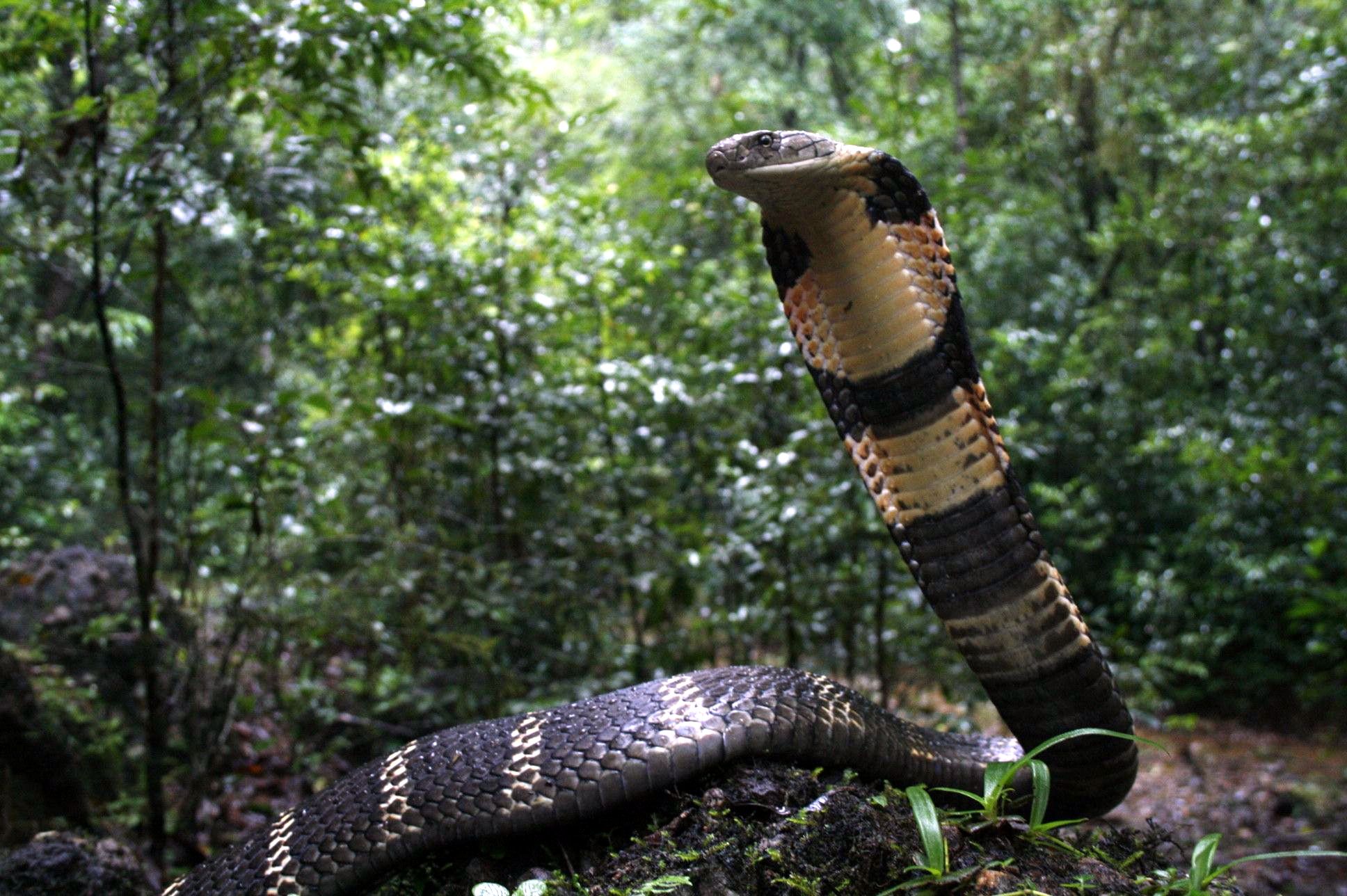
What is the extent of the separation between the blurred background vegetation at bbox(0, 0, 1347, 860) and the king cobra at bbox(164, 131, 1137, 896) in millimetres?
1995

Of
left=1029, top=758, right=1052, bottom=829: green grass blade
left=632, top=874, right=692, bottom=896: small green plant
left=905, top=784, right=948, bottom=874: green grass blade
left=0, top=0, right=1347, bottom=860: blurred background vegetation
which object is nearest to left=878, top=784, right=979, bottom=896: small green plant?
left=905, top=784, right=948, bottom=874: green grass blade

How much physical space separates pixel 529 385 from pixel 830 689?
3.50 meters

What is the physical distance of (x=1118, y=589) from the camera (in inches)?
345

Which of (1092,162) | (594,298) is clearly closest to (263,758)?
(594,298)

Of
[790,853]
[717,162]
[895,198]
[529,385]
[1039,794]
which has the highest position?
[717,162]

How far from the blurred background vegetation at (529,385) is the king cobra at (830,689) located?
199 centimetres

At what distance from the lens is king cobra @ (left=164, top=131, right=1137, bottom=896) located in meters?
2.12

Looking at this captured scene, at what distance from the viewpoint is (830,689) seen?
2.38m

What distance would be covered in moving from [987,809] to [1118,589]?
7.62 m

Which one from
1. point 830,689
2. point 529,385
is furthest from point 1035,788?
point 529,385

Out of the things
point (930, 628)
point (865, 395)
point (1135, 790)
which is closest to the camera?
point (865, 395)

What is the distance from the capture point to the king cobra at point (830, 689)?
2.12 m

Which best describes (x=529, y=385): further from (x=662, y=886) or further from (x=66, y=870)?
(x=662, y=886)

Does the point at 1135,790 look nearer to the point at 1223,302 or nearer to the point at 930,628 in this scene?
the point at 930,628
